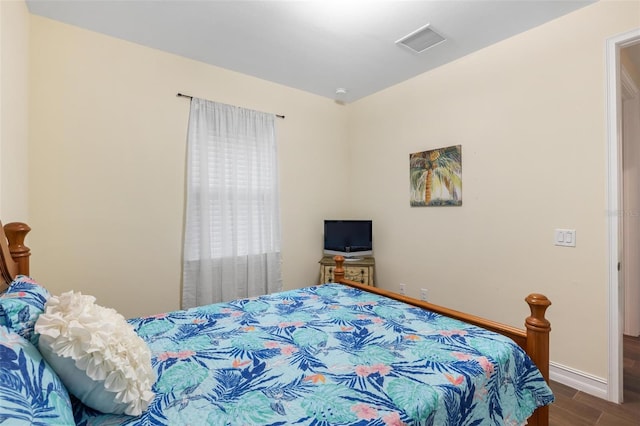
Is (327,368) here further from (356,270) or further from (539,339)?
(356,270)

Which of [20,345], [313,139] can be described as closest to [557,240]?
[313,139]

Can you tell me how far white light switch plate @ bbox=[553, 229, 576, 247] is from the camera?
7.50 feet

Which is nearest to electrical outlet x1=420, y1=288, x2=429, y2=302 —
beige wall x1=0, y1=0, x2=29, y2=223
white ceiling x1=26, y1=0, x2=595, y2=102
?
white ceiling x1=26, y1=0, x2=595, y2=102

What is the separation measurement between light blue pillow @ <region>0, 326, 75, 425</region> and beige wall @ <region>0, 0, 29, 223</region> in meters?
1.38

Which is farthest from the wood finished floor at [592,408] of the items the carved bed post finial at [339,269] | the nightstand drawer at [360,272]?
the nightstand drawer at [360,272]

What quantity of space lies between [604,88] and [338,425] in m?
2.69

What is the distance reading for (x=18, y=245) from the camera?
169cm

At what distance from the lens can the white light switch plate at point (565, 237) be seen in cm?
229

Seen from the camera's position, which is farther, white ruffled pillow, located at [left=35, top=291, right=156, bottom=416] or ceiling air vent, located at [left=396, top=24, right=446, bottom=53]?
ceiling air vent, located at [left=396, top=24, right=446, bottom=53]

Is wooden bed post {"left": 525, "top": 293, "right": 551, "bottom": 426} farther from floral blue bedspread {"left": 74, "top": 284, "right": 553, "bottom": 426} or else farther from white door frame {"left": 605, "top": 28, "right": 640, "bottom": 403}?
white door frame {"left": 605, "top": 28, "right": 640, "bottom": 403}

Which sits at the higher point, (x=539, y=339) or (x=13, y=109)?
(x=13, y=109)

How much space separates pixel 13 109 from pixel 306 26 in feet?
6.58

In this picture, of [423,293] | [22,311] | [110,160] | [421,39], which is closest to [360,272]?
[423,293]

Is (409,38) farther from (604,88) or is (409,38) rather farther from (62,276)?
(62,276)
